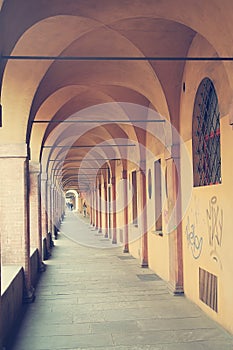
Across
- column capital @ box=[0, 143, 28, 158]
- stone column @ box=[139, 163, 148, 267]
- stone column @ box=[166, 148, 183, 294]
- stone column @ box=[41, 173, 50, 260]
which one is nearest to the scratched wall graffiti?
stone column @ box=[166, 148, 183, 294]

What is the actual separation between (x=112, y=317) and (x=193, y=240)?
83.1 inches

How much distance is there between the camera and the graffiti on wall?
23.1 feet

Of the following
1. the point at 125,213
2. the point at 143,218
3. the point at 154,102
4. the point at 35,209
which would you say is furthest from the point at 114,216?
the point at 154,102

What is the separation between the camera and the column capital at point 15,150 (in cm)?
867

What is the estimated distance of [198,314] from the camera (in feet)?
25.2

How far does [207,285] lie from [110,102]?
21.1ft

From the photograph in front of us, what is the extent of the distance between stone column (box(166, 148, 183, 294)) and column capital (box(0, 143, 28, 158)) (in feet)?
9.80

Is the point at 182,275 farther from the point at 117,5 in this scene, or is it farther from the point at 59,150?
the point at 59,150

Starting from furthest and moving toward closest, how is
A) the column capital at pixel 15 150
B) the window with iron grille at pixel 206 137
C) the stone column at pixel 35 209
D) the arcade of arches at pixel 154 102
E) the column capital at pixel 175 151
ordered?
the stone column at pixel 35 209 → the column capital at pixel 175 151 → the column capital at pixel 15 150 → the window with iron grille at pixel 206 137 → the arcade of arches at pixel 154 102

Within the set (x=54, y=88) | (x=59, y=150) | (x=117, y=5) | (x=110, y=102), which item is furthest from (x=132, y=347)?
(x=59, y=150)

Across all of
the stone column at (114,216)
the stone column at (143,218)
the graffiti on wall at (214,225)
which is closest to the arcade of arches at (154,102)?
the graffiti on wall at (214,225)

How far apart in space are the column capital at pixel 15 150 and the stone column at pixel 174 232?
2986mm

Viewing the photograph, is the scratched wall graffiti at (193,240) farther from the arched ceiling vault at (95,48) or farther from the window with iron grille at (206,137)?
the arched ceiling vault at (95,48)

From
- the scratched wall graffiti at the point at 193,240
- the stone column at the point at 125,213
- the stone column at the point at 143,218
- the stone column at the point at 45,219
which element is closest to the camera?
the scratched wall graffiti at the point at 193,240
